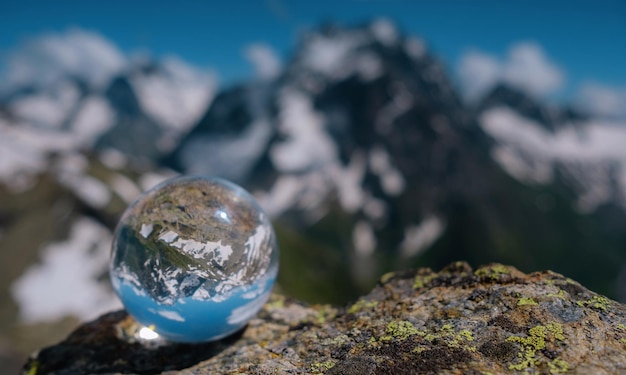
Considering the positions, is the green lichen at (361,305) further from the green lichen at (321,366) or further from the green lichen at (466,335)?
the green lichen at (466,335)

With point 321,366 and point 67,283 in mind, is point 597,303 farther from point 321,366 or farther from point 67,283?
point 67,283

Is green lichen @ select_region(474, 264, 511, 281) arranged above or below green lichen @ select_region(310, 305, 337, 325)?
above

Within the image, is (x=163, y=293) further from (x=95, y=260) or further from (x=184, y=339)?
(x=95, y=260)

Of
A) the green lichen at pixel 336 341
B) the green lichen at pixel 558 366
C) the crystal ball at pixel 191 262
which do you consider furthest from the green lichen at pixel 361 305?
the green lichen at pixel 558 366

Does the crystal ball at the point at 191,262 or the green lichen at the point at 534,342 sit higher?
the crystal ball at the point at 191,262

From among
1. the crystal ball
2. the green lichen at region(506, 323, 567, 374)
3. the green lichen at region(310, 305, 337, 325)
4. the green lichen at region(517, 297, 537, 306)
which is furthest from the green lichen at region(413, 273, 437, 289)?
the crystal ball

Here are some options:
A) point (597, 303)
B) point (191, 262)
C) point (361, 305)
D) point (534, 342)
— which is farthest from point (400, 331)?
point (191, 262)

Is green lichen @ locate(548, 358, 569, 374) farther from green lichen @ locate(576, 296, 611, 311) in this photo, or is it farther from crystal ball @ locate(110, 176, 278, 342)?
crystal ball @ locate(110, 176, 278, 342)
